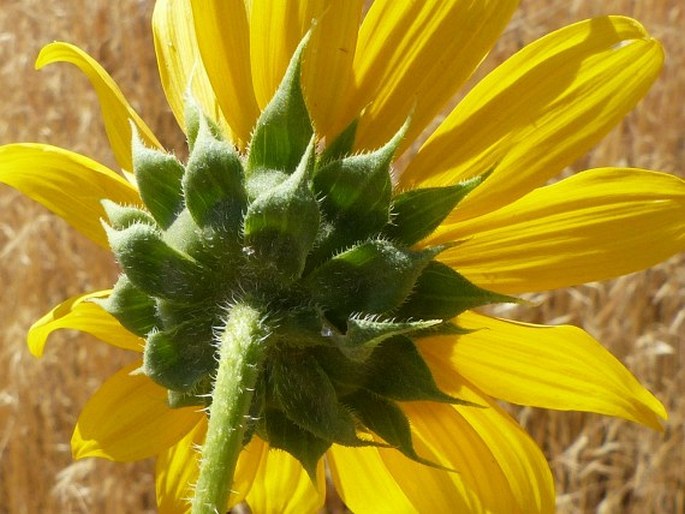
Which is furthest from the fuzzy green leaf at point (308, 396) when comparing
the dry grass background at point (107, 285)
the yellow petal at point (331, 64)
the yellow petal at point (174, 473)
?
the dry grass background at point (107, 285)

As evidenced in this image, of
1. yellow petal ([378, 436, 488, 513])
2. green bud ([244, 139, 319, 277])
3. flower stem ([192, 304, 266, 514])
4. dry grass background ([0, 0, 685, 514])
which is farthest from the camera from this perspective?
dry grass background ([0, 0, 685, 514])

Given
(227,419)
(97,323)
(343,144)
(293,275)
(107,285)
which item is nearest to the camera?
(227,419)

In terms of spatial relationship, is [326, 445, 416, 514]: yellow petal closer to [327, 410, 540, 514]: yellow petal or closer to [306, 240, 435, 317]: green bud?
[327, 410, 540, 514]: yellow petal

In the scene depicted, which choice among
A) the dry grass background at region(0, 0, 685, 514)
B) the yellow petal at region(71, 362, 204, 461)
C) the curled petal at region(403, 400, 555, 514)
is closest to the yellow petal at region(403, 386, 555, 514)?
the curled petal at region(403, 400, 555, 514)

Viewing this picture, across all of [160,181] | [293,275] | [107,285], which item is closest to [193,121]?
[160,181]

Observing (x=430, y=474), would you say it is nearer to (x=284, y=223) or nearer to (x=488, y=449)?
(x=488, y=449)

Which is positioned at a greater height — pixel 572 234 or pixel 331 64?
pixel 331 64

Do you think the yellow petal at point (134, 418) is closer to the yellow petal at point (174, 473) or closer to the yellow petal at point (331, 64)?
the yellow petal at point (174, 473)
